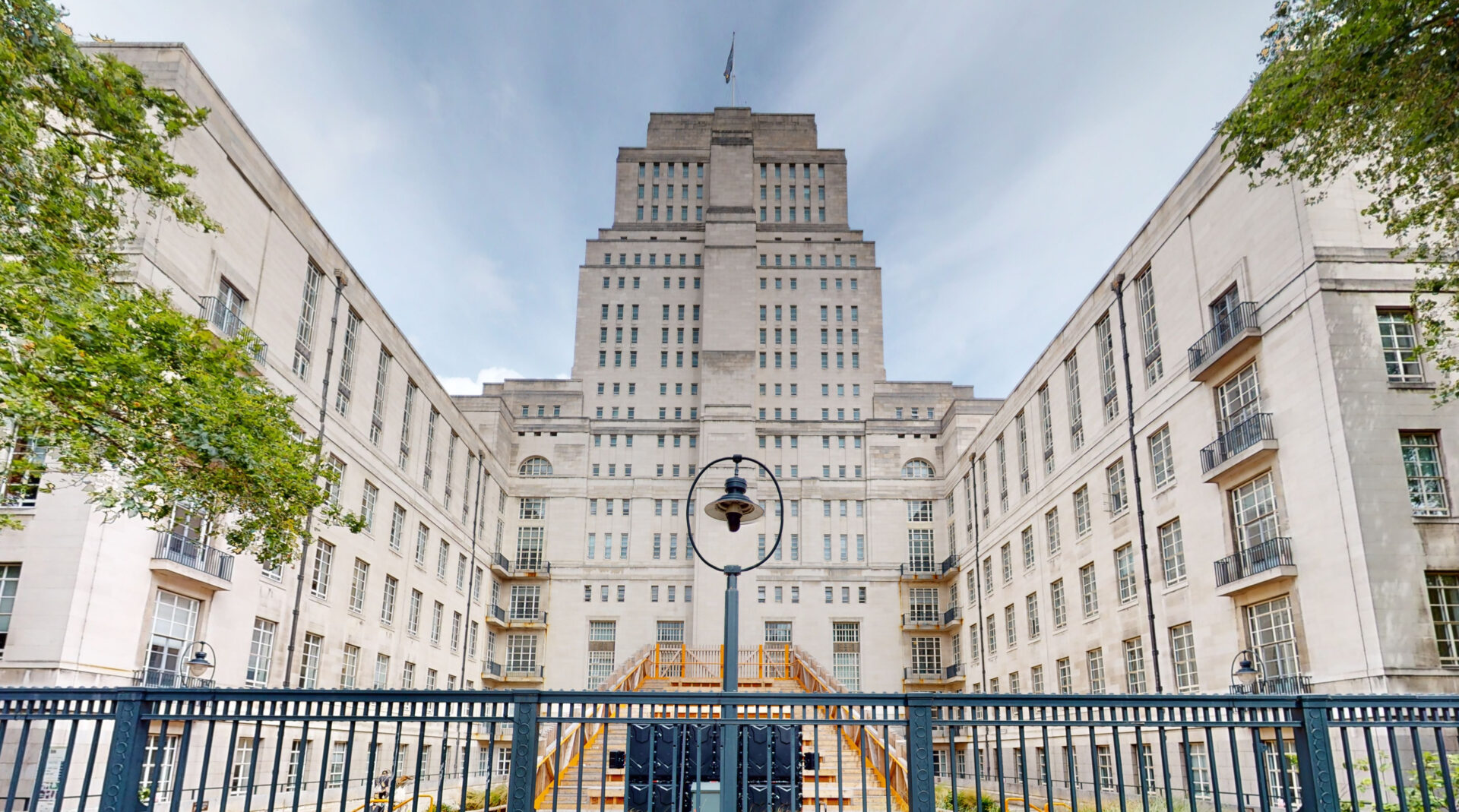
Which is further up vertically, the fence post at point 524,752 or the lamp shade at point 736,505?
the lamp shade at point 736,505

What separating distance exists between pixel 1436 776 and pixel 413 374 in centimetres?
3522

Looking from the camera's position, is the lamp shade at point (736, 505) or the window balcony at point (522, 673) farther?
the window balcony at point (522, 673)

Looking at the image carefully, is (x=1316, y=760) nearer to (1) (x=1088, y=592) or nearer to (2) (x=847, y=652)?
(1) (x=1088, y=592)

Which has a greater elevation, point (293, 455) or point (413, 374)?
point (413, 374)

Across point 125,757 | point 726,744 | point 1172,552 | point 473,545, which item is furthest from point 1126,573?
point 473,545

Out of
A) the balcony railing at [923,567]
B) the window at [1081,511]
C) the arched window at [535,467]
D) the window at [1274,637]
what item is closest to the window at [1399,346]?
the window at [1274,637]

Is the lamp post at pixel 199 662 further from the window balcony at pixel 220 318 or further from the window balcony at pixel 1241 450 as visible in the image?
the window balcony at pixel 1241 450

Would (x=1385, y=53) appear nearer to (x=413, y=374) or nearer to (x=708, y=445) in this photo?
(x=413, y=374)

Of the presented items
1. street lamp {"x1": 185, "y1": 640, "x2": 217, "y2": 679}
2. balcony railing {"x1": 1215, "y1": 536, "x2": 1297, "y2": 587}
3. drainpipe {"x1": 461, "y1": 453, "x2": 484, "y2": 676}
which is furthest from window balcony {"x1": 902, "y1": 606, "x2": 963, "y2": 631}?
street lamp {"x1": 185, "y1": 640, "x2": 217, "y2": 679}

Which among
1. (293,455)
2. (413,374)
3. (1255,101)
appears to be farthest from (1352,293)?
(413,374)

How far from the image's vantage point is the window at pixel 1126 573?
29.5 m

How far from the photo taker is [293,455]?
616 inches

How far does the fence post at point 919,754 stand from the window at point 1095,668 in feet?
92.2

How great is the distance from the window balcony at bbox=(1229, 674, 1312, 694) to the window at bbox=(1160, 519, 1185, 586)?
4882 mm
